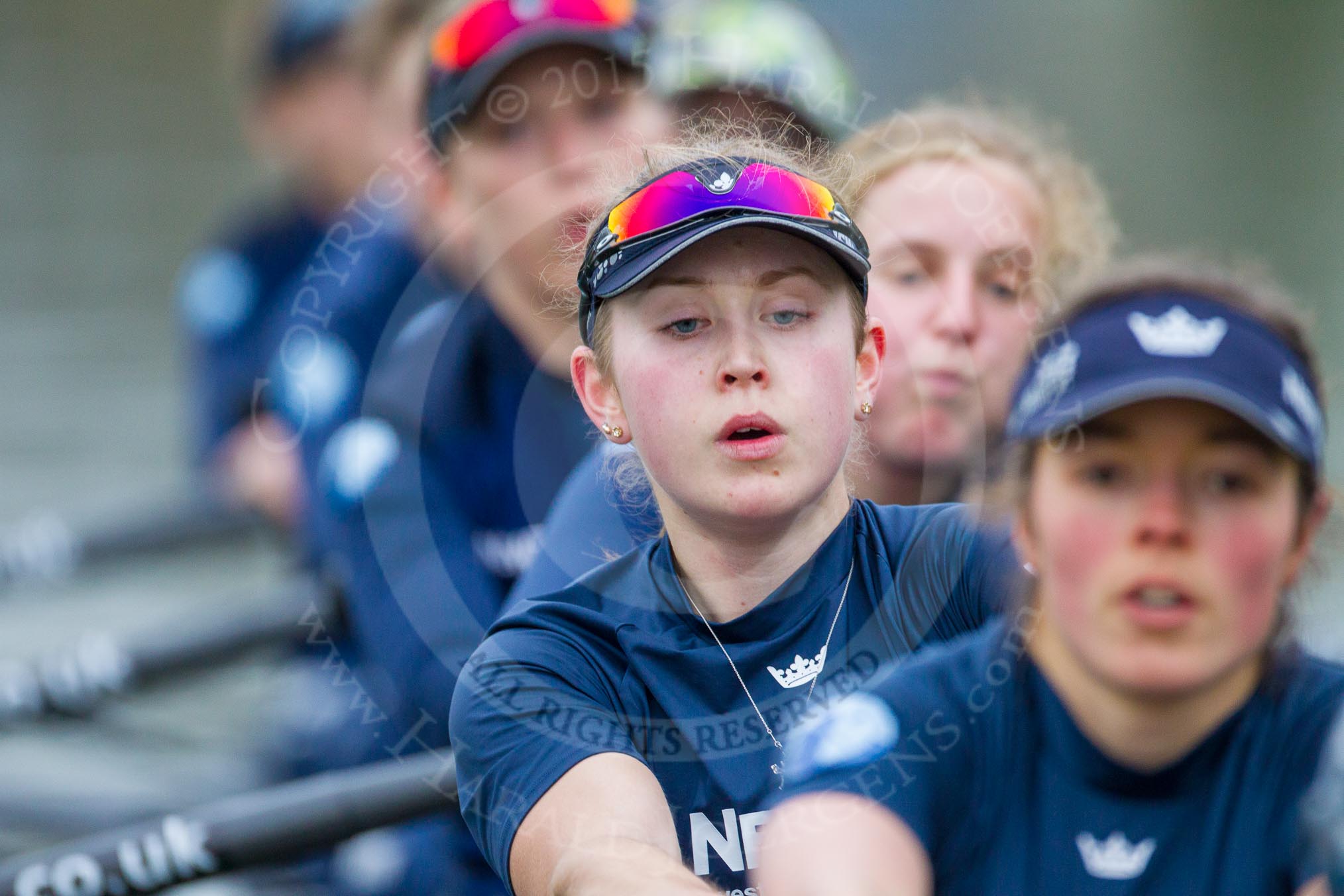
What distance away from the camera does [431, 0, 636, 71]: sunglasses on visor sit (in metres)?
1.69

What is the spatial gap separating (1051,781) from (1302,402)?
25 cm

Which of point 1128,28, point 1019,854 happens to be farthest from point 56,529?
point 1128,28

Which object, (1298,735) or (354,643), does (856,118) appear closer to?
(1298,735)

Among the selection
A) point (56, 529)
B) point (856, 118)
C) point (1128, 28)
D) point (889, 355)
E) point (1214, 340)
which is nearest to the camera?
point (1214, 340)

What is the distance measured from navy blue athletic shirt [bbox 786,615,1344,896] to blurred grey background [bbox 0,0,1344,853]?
0.31 meters

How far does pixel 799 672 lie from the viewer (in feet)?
3.45

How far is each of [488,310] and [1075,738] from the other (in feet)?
3.59

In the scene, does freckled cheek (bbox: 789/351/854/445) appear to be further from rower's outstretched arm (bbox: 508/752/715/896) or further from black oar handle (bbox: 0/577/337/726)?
black oar handle (bbox: 0/577/337/726)

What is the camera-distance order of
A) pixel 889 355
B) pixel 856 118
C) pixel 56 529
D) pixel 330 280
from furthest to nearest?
1. pixel 56 529
2. pixel 330 280
3. pixel 856 118
4. pixel 889 355

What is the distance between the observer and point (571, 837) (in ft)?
3.47

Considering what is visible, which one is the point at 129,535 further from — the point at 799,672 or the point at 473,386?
the point at 799,672

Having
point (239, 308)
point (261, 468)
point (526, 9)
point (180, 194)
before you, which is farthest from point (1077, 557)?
point (180, 194)

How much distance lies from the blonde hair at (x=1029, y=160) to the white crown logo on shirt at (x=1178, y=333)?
40cm

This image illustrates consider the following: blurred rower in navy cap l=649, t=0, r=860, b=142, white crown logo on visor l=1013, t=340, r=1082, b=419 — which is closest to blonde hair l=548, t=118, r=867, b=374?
white crown logo on visor l=1013, t=340, r=1082, b=419
